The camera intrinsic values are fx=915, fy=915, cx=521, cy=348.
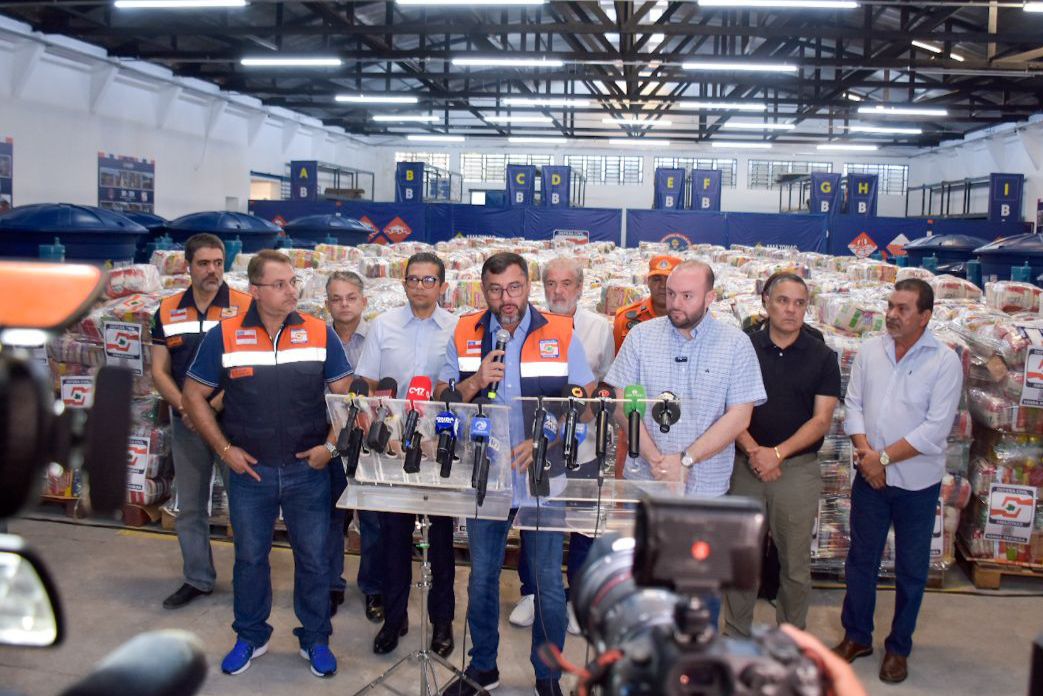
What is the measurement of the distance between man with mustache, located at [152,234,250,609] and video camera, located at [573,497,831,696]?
362 centimetres

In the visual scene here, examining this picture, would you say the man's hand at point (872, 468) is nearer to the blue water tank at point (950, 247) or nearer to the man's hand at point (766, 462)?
the man's hand at point (766, 462)

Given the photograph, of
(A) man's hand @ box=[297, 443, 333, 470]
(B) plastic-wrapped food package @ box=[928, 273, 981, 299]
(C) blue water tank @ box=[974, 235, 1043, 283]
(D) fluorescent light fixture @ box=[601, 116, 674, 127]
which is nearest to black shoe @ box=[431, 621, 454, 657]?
(A) man's hand @ box=[297, 443, 333, 470]

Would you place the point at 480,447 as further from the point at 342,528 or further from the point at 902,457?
the point at 902,457

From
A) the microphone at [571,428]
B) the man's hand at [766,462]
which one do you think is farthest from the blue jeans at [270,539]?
the man's hand at [766,462]

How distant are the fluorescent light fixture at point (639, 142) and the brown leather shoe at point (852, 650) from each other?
91.3 ft

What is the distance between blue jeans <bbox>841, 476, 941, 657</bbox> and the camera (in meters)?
4.16

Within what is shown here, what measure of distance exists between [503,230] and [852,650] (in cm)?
1536

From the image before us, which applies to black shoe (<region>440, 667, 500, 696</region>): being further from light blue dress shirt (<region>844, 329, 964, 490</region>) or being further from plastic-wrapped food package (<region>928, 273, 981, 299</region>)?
plastic-wrapped food package (<region>928, 273, 981, 299</region>)

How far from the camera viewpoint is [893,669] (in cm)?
419

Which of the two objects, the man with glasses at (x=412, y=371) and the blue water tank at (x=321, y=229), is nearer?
the man with glasses at (x=412, y=371)

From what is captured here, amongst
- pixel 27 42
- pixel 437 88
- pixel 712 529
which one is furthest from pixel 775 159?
pixel 712 529

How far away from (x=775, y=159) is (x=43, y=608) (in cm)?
3456

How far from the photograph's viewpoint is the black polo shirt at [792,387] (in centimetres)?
414

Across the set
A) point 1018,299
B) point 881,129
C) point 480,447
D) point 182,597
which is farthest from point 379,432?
point 881,129
